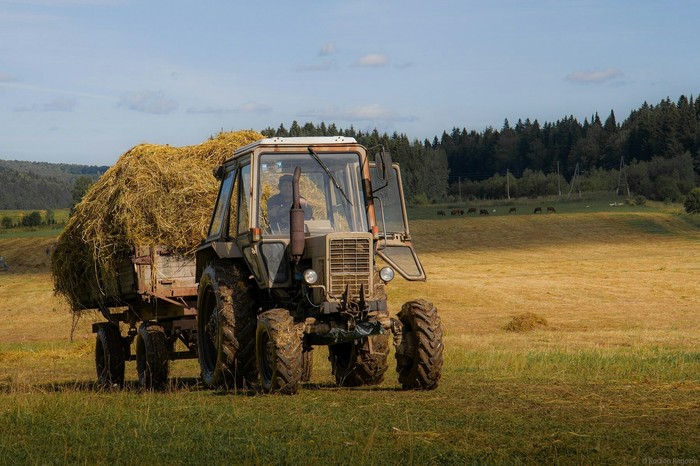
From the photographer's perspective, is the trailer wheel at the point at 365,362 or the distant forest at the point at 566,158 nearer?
the trailer wheel at the point at 365,362

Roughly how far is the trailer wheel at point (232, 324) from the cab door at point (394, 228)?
5.68 ft

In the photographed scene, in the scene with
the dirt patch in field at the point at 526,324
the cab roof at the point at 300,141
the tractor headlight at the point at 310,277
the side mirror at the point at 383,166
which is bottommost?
the dirt patch in field at the point at 526,324

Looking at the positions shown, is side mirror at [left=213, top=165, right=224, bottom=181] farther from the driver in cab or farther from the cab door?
the cab door

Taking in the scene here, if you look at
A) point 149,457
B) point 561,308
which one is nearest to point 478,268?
point 561,308

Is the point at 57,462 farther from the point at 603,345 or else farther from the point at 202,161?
the point at 603,345

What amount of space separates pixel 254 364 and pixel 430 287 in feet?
83.2

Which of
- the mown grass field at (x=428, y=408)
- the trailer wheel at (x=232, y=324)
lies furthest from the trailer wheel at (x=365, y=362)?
the trailer wheel at (x=232, y=324)

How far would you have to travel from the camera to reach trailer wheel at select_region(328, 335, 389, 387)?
1281cm

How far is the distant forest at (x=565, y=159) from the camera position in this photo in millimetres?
133500

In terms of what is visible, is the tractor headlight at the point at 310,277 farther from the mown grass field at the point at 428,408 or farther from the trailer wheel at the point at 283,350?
the mown grass field at the point at 428,408

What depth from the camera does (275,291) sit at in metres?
12.6

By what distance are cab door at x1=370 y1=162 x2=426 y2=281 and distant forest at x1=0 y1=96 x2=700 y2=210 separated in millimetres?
98969

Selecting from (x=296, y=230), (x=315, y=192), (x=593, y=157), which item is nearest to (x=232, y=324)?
(x=296, y=230)

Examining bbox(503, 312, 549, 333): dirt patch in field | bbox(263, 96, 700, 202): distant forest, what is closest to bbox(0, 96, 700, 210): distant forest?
bbox(263, 96, 700, 202): distant forest
